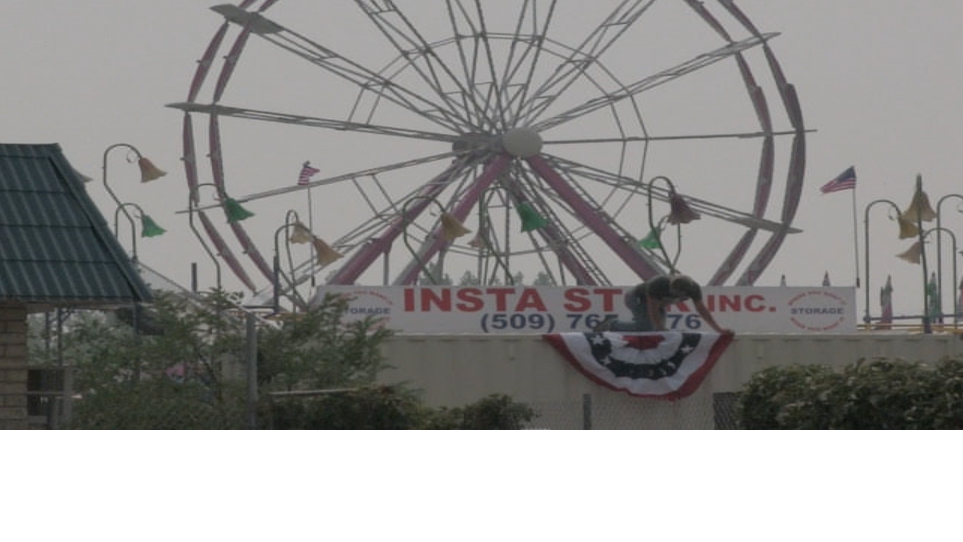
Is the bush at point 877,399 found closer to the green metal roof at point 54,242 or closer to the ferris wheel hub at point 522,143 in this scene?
the green metal roof at point 54,242

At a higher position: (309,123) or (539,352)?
(309,123)

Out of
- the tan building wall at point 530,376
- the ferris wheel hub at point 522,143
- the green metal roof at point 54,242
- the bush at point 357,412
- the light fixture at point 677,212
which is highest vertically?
the ferris wheel hub at point 522,143

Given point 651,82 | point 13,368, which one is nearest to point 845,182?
point 651,82

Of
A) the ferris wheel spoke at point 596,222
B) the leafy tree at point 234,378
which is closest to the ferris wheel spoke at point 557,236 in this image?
the ferris wheel spoke at point 596,222

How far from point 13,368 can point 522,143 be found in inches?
1044

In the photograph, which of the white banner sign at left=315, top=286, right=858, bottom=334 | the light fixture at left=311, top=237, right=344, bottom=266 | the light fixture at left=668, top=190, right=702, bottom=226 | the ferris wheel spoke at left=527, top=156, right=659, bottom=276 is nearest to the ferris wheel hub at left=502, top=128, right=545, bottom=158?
the ferris wheel spoke at left=527, top=156, right=659, bottom=276

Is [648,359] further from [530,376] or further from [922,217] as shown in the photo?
[922,217]

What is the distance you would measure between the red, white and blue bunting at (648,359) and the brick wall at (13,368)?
26.5 ft

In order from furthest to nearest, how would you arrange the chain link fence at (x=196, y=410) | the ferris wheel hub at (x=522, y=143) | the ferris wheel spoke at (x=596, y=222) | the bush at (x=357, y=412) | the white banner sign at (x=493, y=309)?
the ferris wheel hub at (x=522, y=143)
the ferris wheel spoke at (x=596, y=222)
the white banner sign at (x=493, y=309)
the bush at (x=357, y=412)
the chain link fence at (x=196, y=410)

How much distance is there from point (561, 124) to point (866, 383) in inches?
1023

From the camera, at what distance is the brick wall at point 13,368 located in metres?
14.6
